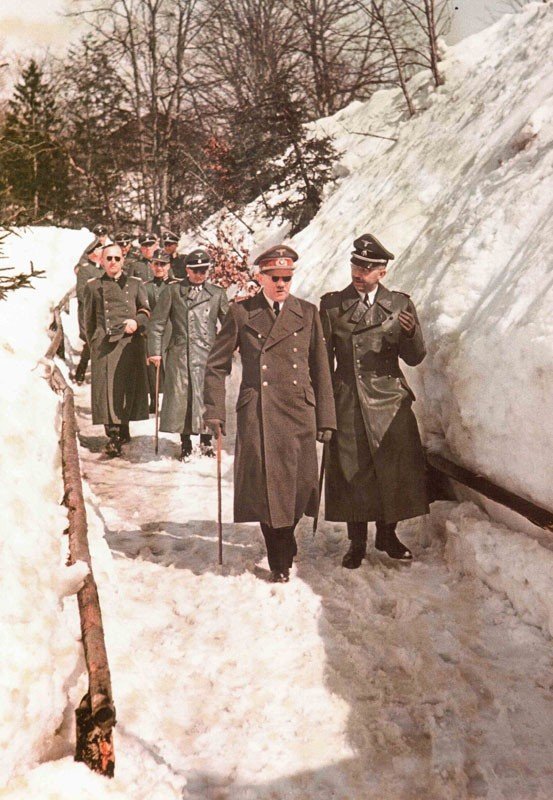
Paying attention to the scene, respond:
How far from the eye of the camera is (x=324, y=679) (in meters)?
3.91

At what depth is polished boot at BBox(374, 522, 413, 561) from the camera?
5391 mm

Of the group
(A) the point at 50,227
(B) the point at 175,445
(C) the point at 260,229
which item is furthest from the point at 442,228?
(A) the point at 50,227

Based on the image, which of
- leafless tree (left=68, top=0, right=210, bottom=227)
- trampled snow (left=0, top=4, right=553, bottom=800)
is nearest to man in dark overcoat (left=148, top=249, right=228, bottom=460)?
trampled snow (left=0, top=4, right=553, bottom=800)

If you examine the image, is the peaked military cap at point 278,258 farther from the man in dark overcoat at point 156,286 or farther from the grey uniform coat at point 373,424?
the man in dark overcoat at point 156,286

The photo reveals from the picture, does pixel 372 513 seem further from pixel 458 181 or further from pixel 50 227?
pixel 50 227

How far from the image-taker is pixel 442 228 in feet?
24.6

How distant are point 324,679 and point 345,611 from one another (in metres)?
0.77

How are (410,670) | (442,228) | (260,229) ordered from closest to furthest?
(410,670) < (442,228) < (260,229)

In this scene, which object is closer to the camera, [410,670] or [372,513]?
[410,670]

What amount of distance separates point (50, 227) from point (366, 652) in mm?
25626

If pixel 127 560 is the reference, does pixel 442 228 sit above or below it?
above

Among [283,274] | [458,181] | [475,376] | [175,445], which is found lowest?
[175,445]

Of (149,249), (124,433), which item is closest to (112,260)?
(124,433)

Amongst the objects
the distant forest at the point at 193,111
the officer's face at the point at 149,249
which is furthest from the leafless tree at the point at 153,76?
the officer's face at the point at 149,249
